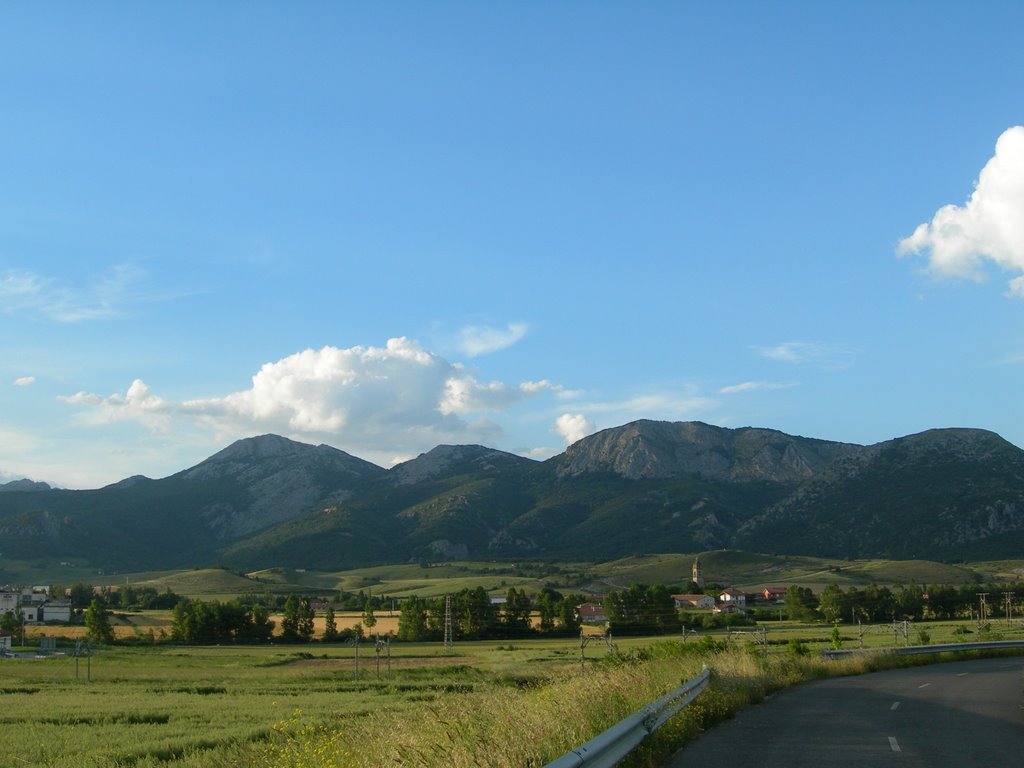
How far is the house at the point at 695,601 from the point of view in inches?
5500

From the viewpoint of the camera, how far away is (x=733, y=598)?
5915 inches

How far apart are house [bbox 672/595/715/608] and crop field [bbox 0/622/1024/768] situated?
33.9 meters

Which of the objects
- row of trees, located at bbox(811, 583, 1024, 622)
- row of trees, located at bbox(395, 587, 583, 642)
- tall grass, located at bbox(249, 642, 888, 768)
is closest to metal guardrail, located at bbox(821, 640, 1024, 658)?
tall grass, located at bbox(249, 642, 888, 768)

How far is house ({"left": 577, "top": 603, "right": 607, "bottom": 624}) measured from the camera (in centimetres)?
12453

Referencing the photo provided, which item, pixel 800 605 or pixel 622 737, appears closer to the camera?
pixel 622 737

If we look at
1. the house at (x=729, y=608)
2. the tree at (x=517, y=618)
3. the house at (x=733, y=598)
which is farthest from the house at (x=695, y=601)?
the tree at (x=517, y=618)

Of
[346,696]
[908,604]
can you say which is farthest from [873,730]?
[908,604]

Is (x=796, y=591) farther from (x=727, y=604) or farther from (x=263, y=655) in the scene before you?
(x=263, y=655)

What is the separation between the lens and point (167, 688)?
176 ft

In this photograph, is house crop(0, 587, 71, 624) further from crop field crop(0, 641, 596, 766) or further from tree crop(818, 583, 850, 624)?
tree crop(818, 583, 850, 624)

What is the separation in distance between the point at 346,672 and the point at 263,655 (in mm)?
24717

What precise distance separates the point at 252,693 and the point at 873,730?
39.7 metres

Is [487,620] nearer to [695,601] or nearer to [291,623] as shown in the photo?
[291,623]

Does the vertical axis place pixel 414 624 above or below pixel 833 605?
below
